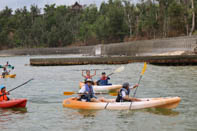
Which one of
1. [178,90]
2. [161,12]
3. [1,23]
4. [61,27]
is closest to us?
[178,90]

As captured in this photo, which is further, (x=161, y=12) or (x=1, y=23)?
(x=1, y=23)

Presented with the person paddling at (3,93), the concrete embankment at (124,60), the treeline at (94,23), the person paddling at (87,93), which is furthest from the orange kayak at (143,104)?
the treeline at (94,23)

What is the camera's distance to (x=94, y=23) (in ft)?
434

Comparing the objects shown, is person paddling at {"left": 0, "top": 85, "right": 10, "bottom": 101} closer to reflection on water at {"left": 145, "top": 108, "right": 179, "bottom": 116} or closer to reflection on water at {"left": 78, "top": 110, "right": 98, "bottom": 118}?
reflection on water at {"left": 78, "top": 110, "right": 98, "bottom": 118}

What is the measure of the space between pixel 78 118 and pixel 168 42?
39.4m

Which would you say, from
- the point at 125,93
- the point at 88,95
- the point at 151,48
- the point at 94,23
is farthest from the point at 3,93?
the point at 94,23

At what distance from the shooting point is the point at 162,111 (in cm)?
1898

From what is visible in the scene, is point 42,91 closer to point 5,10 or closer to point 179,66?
point 179,66

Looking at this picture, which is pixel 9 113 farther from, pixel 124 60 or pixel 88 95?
pixel 124 60

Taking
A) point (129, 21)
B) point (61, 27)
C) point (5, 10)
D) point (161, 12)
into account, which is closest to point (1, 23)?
point (5, 10)

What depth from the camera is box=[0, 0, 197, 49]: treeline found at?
87656mm

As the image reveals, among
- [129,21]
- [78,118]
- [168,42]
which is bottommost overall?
[78,118]

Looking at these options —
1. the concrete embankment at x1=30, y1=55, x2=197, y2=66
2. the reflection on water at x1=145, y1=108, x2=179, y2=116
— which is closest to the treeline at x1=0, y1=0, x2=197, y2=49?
the concrete embankment at x1=30, y1=55, x2=197, y2=66

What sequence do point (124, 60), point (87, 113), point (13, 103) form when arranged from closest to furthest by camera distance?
point (87, 113) → point (13, 103) → point (124, 60)
